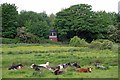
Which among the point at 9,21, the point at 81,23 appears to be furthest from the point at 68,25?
the point at 9,21

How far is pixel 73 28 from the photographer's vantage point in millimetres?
45062

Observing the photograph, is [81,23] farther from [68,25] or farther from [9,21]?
[9,21]

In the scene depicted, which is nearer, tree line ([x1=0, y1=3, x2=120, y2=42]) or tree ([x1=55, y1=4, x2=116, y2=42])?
tree line ([x1=0, y1=3, x2=120, y2=42])

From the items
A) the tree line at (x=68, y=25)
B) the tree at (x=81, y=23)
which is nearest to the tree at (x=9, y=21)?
the tree line at (x=68, y=25)

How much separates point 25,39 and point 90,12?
1051cm

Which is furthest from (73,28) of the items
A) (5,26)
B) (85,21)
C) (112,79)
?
(112,79)

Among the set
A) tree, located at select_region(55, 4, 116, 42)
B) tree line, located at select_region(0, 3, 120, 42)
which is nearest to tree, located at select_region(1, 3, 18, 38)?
tree line, located at select_region(0, 3, 120, 42)

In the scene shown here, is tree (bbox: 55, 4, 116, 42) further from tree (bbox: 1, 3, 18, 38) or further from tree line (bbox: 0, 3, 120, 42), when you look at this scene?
tree (bbox: 1, 3, 18, 38)

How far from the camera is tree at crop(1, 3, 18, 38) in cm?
4428

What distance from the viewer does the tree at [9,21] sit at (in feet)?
145

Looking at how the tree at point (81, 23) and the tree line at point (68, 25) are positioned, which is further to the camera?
the tree at point (81, 23)

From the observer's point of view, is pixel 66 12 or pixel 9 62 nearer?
pixel 9 62

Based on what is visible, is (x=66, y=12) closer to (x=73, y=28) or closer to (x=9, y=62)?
(x=73, y=28)

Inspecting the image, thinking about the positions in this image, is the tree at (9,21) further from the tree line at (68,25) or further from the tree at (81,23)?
the tree at (81,23)
